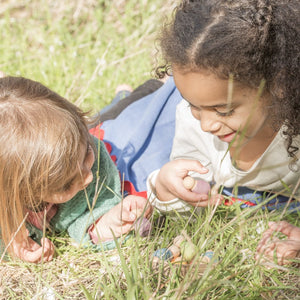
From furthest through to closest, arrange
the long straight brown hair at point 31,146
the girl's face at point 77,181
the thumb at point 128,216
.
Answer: the thumb at point 128,216, the girl's face at point 77,181, the long straight brown hair at point 31,146

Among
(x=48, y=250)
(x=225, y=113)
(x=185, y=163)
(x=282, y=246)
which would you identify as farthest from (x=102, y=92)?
(x=282, y=246)

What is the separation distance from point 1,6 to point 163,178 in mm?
2420

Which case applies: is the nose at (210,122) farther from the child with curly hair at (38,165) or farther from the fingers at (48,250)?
the fingers at (48,250)

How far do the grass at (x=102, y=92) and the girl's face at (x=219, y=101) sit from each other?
31 cm

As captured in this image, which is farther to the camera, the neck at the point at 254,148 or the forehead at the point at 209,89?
the neck at the point at 254,148

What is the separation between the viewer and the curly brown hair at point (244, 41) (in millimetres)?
1376

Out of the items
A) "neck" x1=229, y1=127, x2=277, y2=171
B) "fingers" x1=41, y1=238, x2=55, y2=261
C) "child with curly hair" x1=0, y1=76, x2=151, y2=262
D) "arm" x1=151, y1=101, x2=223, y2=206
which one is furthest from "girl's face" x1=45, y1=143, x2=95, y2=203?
"neck" x1=229, y1=127, x2=277, y2=171

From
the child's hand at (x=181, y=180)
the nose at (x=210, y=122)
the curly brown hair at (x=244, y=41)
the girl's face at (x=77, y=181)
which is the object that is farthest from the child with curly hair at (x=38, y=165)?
the curly brown hair at (x=244, y=41)

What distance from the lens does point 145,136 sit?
2.33 meters

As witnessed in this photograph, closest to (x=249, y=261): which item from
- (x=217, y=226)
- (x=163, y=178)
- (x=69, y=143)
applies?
(x=217, y=226)

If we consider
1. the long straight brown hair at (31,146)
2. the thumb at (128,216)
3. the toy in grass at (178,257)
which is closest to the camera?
the toy in grass at (178,257)

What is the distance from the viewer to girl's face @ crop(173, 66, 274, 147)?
4.67ft

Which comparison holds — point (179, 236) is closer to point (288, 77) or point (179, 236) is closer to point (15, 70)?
point (288, 77)

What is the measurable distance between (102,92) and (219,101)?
1.42 metres
